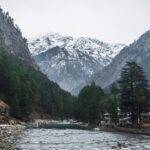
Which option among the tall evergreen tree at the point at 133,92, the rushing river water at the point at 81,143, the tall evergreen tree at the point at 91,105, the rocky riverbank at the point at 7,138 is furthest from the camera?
the tall evergreen tree at the point at 91,105

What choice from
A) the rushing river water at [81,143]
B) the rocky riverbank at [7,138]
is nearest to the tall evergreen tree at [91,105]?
the rocky riverbank at [7,138]

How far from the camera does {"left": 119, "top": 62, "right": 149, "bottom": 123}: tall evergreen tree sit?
10924 centimetres

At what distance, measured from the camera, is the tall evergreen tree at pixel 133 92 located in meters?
109

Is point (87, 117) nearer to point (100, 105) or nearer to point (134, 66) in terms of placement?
point (100, 105)

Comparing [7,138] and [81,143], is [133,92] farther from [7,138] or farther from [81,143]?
[7,138]

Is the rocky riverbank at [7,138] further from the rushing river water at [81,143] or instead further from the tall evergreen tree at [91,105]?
the tall evergreen tree at [91,105]

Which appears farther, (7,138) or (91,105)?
(91,105)

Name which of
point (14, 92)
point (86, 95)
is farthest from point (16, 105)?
point (86, 95)

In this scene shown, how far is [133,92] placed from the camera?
4402 inches

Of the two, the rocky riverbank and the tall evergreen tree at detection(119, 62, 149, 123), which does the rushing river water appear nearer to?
the rocky riverbank

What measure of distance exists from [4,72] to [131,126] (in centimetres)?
5441

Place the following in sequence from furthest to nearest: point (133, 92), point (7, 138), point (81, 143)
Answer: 1. point (133, 92)
2. point (81, 143)
3. point (7, 138)

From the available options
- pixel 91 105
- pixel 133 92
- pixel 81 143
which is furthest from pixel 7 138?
pixel 91 105

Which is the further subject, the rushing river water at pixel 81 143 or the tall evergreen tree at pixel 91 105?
the tall evergreen tree at pixel 91 105
